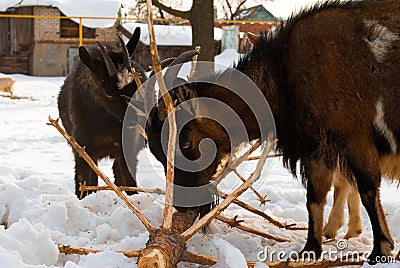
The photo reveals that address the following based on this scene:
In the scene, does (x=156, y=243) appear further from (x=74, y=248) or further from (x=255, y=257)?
(x=255, y=257)

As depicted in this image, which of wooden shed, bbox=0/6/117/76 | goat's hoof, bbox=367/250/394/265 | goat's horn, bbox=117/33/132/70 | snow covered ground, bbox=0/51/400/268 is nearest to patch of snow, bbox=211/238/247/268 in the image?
snow covered ground, bbox=0/51/400/268

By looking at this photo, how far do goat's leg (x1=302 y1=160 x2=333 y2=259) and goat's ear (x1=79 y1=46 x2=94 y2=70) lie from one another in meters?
2.47

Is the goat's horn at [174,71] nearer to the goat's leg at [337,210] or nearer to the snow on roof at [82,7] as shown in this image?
the goat's leg at [337,210]

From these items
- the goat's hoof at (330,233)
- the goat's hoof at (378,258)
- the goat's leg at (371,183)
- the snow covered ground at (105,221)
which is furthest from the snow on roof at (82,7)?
the goat's hoof at (378,258)

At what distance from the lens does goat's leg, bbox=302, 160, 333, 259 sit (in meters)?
4.26

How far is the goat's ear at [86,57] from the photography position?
5629 millimetres

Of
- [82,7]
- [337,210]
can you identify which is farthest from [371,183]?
[82,7]

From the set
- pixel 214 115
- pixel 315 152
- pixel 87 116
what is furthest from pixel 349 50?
pixel 87 116

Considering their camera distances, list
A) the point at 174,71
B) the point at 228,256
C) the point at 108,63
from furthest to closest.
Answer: the point at 108,63
the point at 174,71
the point at 228,256

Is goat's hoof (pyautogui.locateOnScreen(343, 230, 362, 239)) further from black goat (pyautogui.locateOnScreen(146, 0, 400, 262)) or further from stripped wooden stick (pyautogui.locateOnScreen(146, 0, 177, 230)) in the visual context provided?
stripped wooden stick (pyautogui.locateOnScreen(146, 0, 177, 230))

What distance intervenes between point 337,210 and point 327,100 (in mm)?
1401

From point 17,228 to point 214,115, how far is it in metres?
1.53

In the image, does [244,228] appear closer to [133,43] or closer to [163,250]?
[163,250]

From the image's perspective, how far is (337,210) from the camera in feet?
16.2
